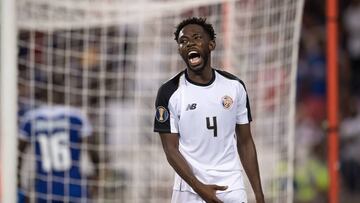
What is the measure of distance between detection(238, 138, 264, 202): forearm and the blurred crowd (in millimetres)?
4933

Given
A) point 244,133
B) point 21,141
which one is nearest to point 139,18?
point 21,141

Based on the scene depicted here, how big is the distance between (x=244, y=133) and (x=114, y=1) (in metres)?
2.89

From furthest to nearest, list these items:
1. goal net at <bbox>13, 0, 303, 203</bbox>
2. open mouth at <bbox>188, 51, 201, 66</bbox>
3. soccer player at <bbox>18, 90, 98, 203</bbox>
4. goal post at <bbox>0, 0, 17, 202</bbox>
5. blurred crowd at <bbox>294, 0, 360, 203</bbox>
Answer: blurred crowd at <bbox>294, 0, 360, 203</bbox> → soccer player at <bbox>18, 90, 98, 203</bbox> → goal net at <bbox>13, 0, 303, 203</bbox> → goal post at <bbox>0, 0, 17, 202</bbox> → open mouth at <bbox>188, 51, 201, 66</bbox>

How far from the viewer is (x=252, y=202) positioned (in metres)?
7.78

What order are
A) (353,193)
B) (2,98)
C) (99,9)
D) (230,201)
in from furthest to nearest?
(353,193), (99,9), (2,98), (230,201)

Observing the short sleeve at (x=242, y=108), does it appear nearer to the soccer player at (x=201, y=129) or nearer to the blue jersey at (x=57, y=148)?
the soccer player at (x=201, y=129)

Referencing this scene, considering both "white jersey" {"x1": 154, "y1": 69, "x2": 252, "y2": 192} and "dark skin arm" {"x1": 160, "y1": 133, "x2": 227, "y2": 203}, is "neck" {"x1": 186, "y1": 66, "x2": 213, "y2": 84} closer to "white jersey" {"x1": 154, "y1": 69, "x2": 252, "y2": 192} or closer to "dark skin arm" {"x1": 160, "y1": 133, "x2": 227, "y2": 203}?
"white jersey" {"x1": 154, "y1": 69, "x2": 252, "y2": 192}

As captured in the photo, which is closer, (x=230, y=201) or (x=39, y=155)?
(x=230, y=201)

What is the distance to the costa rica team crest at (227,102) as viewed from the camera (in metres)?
4.79

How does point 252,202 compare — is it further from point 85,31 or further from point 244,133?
point 244,133

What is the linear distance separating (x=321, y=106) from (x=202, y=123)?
18.3 feet

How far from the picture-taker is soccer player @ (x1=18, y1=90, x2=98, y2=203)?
7.72m

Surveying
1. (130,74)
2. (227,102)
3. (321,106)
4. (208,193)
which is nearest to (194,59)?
(227,102)

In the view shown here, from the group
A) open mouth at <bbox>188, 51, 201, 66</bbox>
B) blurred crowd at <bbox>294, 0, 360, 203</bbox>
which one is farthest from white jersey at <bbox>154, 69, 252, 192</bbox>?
blurred crowd at <bbox>294, 0, 360, 203</bbox>
